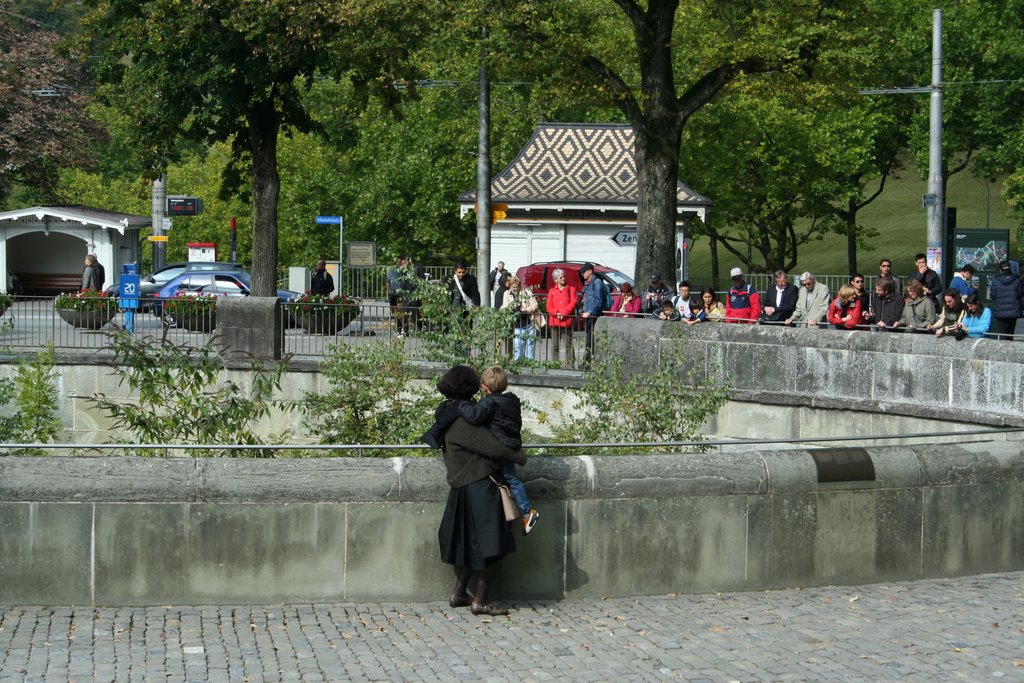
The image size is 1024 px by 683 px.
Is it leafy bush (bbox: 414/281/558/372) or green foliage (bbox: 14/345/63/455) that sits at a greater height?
leafy bush (bbox: 414/281/558/372)

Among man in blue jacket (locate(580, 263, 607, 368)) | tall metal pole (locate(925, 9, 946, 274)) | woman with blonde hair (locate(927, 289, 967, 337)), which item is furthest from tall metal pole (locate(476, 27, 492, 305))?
woman with blonde hair (locate(927, 289, 967, 337))

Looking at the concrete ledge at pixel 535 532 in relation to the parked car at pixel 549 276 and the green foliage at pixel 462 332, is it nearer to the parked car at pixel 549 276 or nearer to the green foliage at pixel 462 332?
the green foliage at pixel 462 332

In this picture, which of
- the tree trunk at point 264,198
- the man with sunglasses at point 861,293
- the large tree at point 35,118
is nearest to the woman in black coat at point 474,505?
the man with sunglasses at point 861,293

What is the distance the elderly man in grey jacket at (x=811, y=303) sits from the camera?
17.7 m

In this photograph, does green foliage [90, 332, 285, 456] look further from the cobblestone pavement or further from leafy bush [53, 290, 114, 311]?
leafy bush [53, 290, 114, 311]

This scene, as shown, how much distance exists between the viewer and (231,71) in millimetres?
28688

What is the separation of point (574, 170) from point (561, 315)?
82.0 feet

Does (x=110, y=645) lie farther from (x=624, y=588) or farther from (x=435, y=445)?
(x=624, y=588)

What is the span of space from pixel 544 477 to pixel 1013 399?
22.4 feet

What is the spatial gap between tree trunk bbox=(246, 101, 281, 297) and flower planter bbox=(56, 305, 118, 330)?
7.45 metres

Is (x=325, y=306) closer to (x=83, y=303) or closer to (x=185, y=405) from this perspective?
(x=83, y=303)

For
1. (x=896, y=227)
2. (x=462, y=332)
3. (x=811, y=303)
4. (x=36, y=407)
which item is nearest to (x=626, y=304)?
(x=811, y=303)

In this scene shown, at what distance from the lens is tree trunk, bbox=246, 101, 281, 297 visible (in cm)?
2953

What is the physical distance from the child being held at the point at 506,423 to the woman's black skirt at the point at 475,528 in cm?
13
